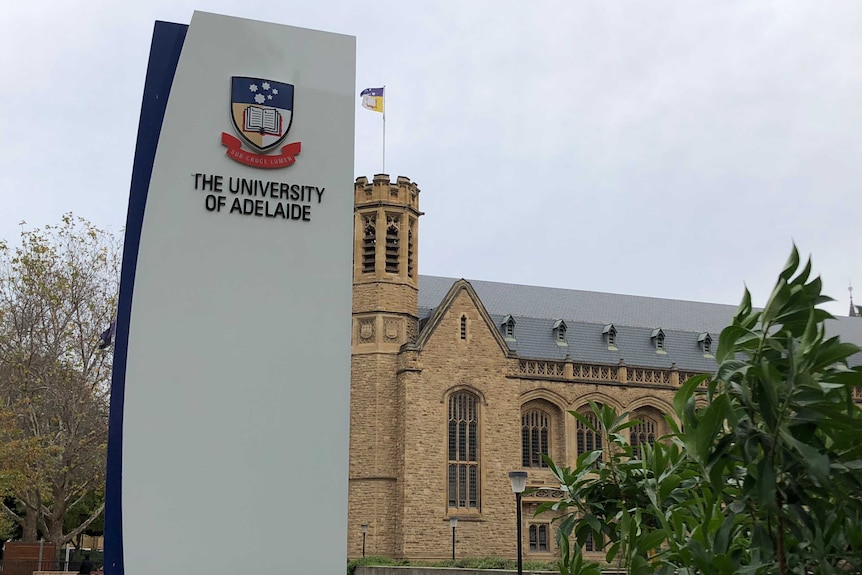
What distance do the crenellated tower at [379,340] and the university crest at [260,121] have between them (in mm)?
25318

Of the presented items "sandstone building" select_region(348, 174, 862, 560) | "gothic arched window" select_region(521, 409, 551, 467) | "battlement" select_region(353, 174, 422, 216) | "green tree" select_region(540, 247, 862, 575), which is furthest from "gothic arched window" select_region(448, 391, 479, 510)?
"green tree" select_region(540, 247, 862, 575)

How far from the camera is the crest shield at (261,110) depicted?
11492mm

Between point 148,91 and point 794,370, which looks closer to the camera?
point 794,370

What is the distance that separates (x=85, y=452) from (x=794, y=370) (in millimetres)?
28934

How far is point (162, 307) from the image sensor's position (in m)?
10.8

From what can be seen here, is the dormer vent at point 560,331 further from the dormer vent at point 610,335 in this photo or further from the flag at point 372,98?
the flag at point 372,98

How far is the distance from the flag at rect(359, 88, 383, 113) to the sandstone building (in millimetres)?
3353

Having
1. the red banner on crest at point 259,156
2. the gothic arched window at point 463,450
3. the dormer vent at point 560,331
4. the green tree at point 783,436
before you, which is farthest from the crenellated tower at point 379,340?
the green tree at point 783,436

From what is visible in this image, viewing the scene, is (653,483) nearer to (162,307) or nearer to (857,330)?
(162,307)

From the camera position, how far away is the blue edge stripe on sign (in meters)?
10.1

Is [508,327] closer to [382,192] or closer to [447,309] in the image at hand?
[447,309]

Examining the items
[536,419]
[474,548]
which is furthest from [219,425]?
[536,419]

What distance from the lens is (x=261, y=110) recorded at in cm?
1158

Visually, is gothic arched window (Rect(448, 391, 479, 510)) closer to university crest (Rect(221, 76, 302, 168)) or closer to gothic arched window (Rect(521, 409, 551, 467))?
gothic arched window (Rect(521, 409, 551, 467))
